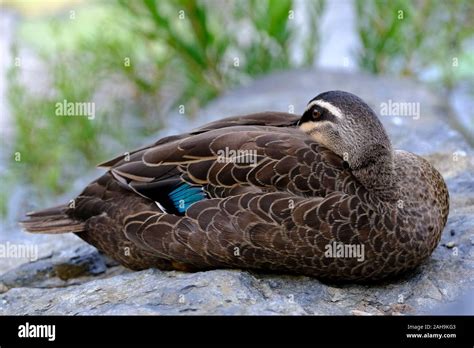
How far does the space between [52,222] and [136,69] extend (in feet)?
12.7

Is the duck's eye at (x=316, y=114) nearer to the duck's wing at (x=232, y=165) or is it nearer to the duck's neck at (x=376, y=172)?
the duck's wing at (x=232, y=165)

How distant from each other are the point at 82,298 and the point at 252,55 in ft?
16.1

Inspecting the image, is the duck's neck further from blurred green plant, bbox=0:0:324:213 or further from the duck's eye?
blurred green plant, bbox=0:0:324:213

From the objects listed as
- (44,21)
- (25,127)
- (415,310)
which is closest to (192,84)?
(25,127)

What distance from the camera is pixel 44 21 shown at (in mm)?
10469

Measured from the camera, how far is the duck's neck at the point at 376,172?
409 centimetres

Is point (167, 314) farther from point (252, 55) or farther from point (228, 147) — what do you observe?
point (252, 55)

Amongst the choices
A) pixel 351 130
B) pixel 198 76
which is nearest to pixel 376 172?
pixel 351 130

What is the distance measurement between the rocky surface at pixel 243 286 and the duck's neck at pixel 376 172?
0.45m
